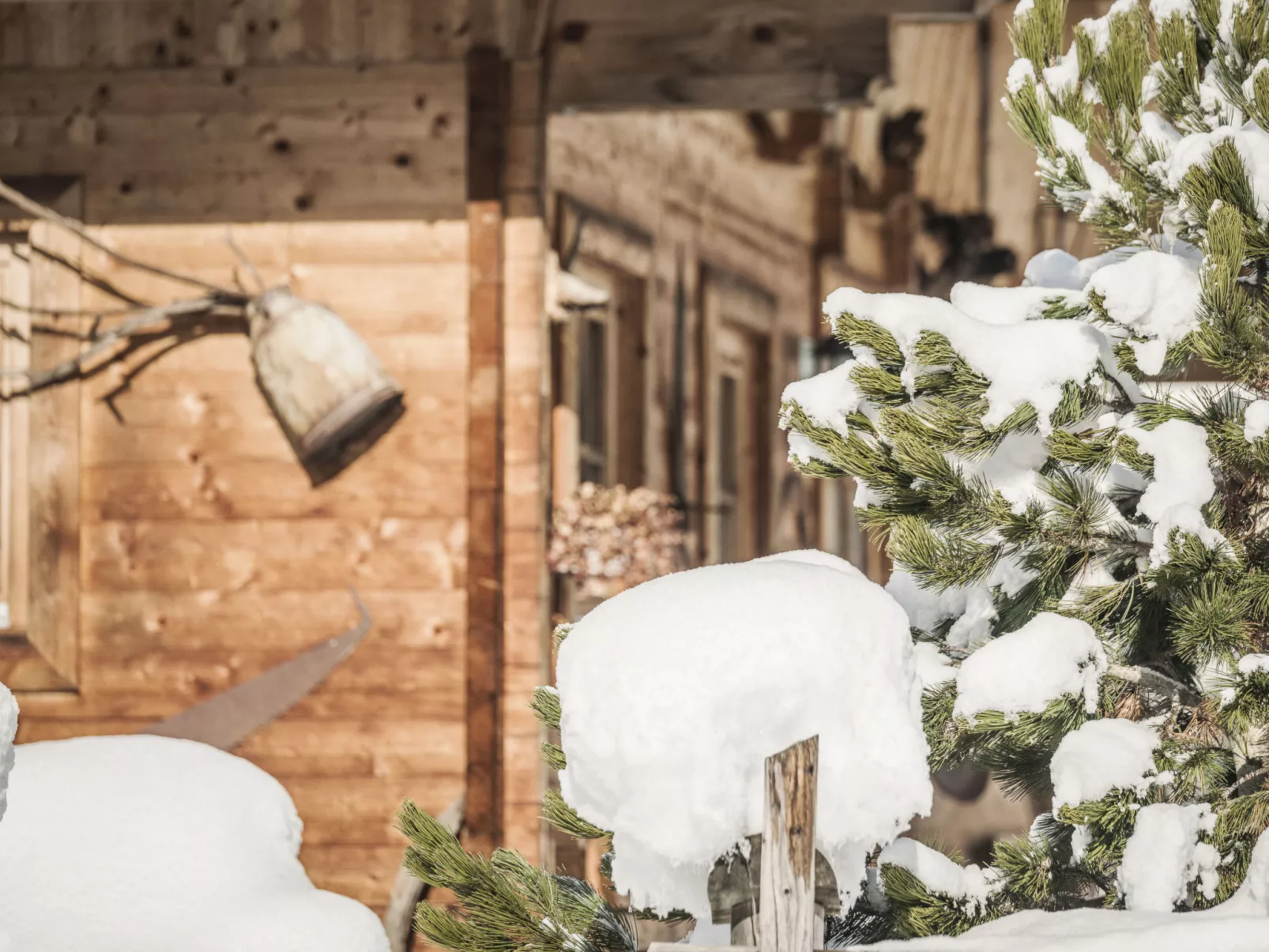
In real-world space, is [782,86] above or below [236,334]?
above

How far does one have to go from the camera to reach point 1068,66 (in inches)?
113

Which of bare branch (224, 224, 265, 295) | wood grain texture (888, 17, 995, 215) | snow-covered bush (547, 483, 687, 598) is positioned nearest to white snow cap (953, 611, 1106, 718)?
snow-covered bush (547, 483, 687, 598)

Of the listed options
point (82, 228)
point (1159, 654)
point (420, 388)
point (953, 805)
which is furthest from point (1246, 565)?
point (953, 805)

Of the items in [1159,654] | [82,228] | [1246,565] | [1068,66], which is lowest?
[1159,654]

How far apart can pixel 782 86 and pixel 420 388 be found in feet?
5.47

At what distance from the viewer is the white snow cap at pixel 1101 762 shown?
8.30 feet

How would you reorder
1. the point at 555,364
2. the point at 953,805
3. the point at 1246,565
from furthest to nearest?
the point at 953,805 → the point at 555,364 → the point at 1246,565

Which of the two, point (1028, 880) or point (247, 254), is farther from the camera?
point (247, 254)

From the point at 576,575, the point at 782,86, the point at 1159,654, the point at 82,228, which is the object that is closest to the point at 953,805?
the point at 576,575

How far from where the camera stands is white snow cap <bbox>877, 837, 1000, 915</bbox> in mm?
2738

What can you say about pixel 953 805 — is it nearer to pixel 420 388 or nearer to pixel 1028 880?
pixel 420 388

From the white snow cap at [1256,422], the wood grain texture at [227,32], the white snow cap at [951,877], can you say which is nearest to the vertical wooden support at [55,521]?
the wood grain texture at [227,32]

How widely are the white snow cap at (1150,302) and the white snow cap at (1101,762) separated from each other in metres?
0.60

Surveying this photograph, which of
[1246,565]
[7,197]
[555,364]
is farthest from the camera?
[555,364]
